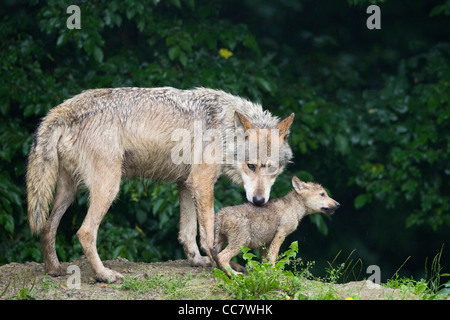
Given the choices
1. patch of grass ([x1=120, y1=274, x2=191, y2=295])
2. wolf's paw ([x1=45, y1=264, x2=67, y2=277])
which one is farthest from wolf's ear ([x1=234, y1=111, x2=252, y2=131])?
wolf's paw ([x1=45, y1=264, x2=67, y2=277])

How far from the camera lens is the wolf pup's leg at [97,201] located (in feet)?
19.8

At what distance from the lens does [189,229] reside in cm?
Answer: 699

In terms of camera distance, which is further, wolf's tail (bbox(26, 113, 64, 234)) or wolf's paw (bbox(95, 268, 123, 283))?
wolf's tail (bbox(26, 113, 64, 234))

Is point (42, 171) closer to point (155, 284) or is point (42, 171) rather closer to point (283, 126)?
point (155, 284)

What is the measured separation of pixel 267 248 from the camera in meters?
6.54

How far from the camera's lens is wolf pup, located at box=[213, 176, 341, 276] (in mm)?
6059

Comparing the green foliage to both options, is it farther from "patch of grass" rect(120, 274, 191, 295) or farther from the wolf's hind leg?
the wolf's hind leg

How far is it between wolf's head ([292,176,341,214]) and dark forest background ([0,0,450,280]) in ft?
4.56

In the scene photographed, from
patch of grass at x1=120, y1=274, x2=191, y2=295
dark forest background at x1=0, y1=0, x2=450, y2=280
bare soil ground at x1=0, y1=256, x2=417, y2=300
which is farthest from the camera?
dark forest background at x1=0, y1=0, x2=450, y2=280

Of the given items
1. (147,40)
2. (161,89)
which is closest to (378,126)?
(147,40)

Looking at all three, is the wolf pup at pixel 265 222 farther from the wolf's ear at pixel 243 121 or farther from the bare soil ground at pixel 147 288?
the wolf's ear at pixel 243 121

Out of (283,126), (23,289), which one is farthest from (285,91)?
(23,289)

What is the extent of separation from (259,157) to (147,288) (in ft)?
5.72

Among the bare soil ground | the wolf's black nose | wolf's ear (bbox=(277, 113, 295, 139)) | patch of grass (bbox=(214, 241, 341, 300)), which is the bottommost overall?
the bare soil ground
